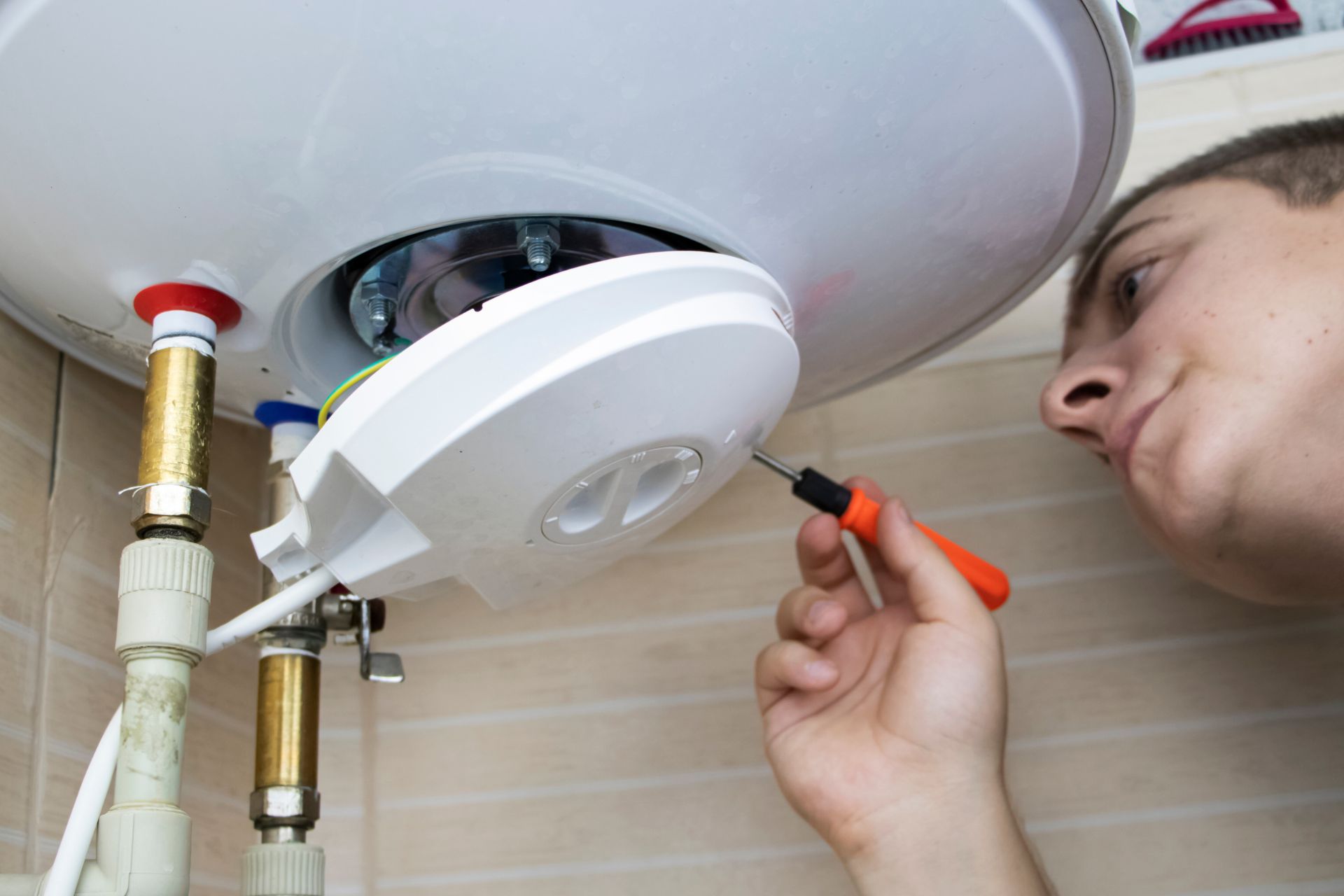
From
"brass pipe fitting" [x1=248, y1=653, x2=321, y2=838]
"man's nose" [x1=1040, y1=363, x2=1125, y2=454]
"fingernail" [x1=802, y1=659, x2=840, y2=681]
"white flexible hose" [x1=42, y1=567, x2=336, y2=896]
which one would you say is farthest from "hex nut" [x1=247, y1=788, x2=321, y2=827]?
"man's nose" [x1=1040, y1=363, x2=1125, y2=454]

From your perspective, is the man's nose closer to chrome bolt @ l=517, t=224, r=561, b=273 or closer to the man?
the man

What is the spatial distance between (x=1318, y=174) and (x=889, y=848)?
0.53m

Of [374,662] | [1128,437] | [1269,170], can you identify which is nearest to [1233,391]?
[1128,437]

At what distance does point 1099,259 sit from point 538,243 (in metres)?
0.47

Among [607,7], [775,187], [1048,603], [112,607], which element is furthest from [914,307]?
[112,607]

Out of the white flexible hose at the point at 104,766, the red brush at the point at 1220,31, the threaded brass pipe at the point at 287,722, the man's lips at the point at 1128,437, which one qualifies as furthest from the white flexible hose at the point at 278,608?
the red brush at the point at 1220,31

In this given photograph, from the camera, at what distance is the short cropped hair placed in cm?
71

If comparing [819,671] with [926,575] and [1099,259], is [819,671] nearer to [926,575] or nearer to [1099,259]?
[926,575]

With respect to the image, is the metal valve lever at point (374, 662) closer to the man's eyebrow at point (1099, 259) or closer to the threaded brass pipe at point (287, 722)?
the threaded brass pipe at point (287, 722)

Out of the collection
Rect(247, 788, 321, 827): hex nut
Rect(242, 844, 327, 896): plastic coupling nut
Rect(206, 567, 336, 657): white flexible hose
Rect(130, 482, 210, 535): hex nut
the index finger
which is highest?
the index finger

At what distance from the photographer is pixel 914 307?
0.68 m

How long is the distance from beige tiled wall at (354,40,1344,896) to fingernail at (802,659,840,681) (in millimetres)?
194

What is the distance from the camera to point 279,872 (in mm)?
632

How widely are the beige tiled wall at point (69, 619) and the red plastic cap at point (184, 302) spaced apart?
22 cm
